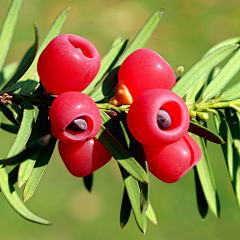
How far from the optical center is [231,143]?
3.22 ft

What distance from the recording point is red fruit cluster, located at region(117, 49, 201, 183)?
0.65 meters

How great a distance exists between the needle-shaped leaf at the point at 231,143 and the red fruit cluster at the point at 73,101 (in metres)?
0.45

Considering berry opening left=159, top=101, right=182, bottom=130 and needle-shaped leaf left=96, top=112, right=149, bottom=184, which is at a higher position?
berry opening left=159, top=101, right=182, bottom=130

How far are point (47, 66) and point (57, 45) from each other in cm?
6

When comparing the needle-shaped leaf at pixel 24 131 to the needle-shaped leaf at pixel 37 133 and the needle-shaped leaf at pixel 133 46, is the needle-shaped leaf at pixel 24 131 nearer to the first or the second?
the needle-shaped leaf at pixel 37 133

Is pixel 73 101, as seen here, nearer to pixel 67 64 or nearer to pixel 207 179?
pixel 67 64

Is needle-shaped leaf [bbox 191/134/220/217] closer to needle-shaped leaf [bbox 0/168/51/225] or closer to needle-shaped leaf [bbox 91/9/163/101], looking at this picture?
needle-shaped leaf [bbox 91/9/163/101]

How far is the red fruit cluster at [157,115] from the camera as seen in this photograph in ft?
2.15

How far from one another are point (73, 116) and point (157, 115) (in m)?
0.21

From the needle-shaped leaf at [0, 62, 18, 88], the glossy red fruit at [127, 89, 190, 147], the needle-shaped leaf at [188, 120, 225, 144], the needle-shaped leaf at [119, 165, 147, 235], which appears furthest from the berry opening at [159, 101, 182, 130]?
the needle-shaped leaf at [0, 62, 18, 88]

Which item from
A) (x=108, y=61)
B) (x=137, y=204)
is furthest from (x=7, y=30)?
(x=137, y=204)

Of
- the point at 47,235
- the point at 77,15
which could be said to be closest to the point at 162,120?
the point at 47,235

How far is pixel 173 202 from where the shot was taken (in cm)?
306

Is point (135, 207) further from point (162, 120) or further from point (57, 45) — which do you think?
point (57, 45)
